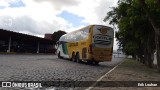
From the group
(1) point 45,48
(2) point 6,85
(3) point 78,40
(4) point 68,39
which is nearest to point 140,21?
(3) point 78,40

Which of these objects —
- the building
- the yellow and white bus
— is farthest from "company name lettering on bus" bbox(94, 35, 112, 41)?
the building

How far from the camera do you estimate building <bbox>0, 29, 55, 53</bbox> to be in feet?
192

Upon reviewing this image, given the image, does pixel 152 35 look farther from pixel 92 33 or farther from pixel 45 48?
pixel 45 48

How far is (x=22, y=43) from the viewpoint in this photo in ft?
256

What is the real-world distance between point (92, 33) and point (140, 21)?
4.73 meters

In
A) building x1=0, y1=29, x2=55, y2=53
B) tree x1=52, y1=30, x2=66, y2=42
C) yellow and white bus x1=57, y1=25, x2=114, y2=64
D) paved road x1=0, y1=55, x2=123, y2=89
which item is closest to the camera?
paved road x1=0, y1=55, x2=123, y2=89

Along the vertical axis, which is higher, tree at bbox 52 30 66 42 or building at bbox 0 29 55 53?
tree at bbox 52 30 66 42

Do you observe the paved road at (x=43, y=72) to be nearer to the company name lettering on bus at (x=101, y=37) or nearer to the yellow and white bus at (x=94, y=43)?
the yellow and white bus at (x=94, y=43)

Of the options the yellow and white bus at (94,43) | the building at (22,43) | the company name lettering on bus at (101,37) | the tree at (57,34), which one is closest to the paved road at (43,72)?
the yellow and white bus at (94,43)

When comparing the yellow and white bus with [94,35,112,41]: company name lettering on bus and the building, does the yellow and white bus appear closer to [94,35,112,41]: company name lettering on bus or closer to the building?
[94,35,112,41]: company name lettering on bus

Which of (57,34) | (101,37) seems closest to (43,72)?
(101,37)

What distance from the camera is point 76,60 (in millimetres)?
31812

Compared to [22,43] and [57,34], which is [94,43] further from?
[57,34]

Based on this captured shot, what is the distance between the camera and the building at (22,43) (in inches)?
2310
